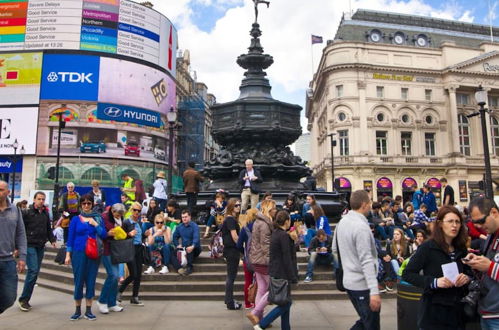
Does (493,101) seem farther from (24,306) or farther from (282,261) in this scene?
(24,306)

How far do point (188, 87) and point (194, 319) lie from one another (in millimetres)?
62886

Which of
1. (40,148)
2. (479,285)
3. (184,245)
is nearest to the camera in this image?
(479,285)

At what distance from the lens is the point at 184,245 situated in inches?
339

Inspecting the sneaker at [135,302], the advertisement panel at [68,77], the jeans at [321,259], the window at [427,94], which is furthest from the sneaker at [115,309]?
the window at [427,94]

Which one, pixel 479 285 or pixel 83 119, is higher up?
pixel 83 119

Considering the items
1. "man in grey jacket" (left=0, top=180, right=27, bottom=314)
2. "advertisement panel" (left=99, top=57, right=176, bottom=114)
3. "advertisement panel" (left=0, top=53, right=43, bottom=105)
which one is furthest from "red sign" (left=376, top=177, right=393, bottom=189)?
"man in grey jacket" (left=0, top=180, right=27, bottom=314)

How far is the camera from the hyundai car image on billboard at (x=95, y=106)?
44.6 metres

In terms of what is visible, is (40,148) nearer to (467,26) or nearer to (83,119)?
(83,119)

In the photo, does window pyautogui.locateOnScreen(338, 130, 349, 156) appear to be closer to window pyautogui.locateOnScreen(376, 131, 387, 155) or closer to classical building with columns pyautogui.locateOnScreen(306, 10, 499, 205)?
classical building with columns pyautogui.locateOnScreen(306, 10, 499, 205)

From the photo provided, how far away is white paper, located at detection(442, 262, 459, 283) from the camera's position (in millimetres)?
3162

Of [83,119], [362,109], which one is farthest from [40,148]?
[362,109]

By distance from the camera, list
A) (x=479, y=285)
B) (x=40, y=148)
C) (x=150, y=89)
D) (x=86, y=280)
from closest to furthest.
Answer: (x=479, y=285), (x=86, y=280), (x=40, y=148), (x=150, y=89)

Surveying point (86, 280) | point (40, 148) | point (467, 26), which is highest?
point (467, 26)

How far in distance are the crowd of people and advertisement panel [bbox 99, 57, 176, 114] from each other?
36.4 meters
